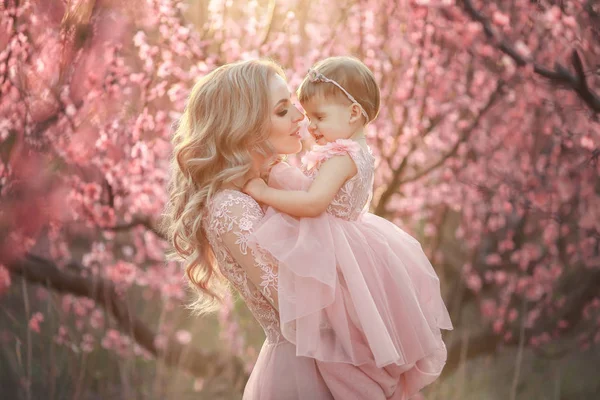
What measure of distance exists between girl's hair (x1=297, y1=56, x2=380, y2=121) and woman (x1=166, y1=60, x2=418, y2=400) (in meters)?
0.10

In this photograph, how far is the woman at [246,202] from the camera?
243 cm

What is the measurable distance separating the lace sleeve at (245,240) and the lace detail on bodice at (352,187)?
249 millimetres

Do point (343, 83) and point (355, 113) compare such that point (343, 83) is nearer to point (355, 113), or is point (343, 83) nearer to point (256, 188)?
point (355, 113)

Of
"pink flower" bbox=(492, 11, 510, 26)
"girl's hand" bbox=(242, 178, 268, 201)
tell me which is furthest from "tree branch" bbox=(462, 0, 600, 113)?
"girl's hand" bbox=(242, 178, 268, 201)

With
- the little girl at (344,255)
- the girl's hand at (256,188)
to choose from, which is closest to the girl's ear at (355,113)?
the little girl at (344,255)

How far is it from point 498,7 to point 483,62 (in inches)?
19.3

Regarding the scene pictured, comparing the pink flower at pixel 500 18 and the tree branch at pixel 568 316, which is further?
the tree branch at pixel 568 316

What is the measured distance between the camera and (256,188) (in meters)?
2.51

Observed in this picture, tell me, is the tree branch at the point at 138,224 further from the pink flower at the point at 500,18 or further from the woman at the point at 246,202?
the pink flower at the point at 500,18

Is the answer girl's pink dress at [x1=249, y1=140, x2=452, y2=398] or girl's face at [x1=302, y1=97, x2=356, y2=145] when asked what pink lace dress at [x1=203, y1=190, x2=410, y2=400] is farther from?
girl's face at [x1=302, y1=97, x2=356, y2=145]

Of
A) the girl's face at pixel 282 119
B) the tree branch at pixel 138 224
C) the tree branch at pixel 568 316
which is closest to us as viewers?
the girl's face at pixel 282 119

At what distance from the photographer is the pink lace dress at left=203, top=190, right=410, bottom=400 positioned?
2.40 meters

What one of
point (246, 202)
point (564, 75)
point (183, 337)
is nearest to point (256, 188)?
point (246, 202)

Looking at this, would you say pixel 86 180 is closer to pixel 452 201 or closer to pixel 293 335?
pixel 452 201
